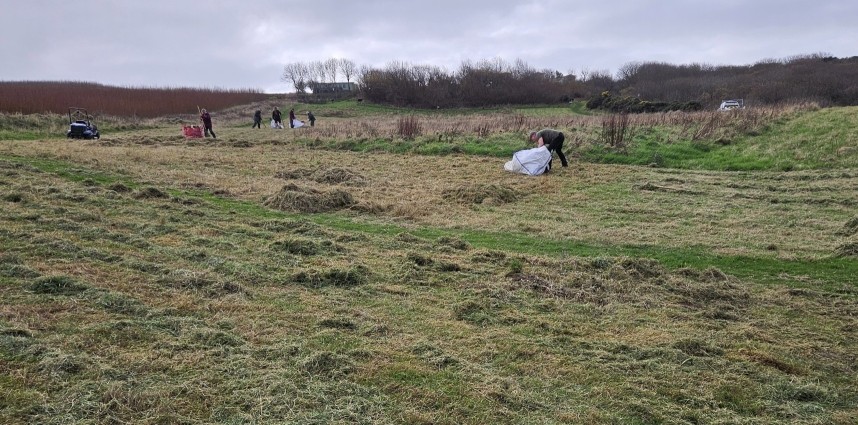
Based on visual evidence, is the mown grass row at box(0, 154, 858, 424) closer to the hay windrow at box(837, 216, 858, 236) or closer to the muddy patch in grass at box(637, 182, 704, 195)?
the hay windrow at box(837, 216, 858, 236)

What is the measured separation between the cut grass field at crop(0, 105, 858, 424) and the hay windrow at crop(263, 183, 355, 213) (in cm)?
4

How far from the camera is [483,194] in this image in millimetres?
11508

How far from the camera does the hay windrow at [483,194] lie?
1132 cm

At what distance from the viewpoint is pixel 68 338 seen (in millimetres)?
4258

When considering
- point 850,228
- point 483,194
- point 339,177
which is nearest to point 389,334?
point 483,194

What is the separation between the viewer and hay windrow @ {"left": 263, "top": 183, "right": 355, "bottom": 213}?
1020cm

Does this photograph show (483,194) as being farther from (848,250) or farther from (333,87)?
(333,87)

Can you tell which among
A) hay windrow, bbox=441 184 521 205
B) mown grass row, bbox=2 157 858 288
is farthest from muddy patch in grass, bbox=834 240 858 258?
hay windrow, bbox=441 184 521 205

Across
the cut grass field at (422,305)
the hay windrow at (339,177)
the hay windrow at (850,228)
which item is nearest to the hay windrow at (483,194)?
the cut grass field at (422,305)

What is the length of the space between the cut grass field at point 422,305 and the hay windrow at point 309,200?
45 mm

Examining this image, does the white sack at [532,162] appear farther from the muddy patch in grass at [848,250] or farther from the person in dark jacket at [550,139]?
the muddy patch in grass at [848,250]

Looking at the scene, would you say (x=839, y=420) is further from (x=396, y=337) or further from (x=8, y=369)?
(x=8, y=369)

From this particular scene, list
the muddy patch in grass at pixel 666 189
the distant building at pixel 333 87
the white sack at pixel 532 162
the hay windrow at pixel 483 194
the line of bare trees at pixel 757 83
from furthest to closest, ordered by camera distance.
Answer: the distant building at pixel 333 87
the line of bare trees at pixel 757 83
the white sack at pixel 532 162
the muddy patch in grass at pixel 666 189
the hay windrow at pixel 483 194

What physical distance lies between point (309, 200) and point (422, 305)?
527 cm
